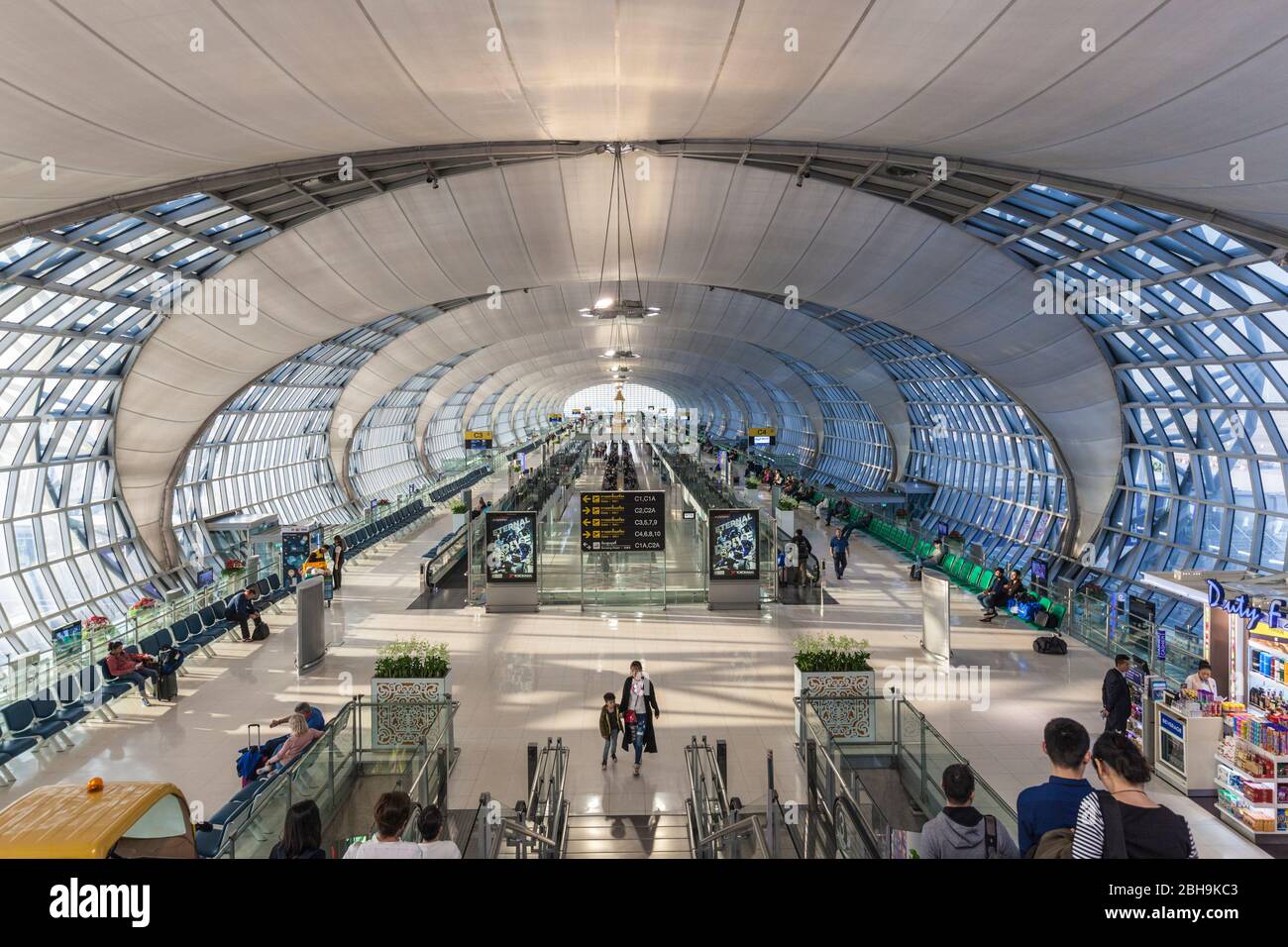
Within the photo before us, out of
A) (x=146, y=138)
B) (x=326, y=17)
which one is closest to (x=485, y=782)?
(x=326, y=17)

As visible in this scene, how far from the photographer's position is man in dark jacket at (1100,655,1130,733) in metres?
9.92

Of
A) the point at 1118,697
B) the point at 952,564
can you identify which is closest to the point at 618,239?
the point at 952,564

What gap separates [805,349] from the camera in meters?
40.7

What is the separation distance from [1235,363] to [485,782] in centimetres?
1915

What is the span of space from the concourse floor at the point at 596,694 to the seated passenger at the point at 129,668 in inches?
14.4

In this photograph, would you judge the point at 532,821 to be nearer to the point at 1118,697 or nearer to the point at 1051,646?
the point at 1118,697

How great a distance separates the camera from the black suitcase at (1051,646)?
48.1 feet

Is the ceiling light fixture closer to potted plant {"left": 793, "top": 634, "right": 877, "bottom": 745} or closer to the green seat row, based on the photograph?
potted plant {"left": 793, "top": 634, "right": 877, "bottom": 745}

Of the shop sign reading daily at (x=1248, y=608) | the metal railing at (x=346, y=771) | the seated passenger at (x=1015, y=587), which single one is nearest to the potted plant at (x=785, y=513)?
the seated passenger at (x=1015, y=587)

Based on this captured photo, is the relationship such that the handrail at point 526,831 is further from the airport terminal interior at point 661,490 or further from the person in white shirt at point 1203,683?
the person in white shirt at point 1203,683

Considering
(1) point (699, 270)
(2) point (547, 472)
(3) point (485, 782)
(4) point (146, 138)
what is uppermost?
(1) point (699, 270)

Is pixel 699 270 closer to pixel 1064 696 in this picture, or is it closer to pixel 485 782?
pixel 1064 696

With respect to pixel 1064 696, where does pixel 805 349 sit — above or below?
above

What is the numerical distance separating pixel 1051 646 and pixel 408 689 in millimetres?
11309
